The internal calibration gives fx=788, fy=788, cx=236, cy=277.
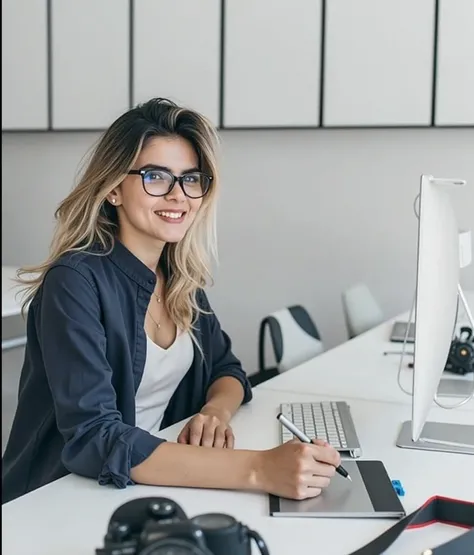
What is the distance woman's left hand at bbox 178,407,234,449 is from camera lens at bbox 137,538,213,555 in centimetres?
77

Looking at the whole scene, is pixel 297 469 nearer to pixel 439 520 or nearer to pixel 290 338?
pixel 439 520

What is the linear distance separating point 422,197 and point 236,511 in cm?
56

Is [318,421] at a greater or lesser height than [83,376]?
lesser

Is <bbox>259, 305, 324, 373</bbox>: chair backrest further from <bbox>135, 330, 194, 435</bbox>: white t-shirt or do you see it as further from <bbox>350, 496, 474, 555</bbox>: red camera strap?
<bbox>350, 496, 474, 555</bbox>: red camera strap

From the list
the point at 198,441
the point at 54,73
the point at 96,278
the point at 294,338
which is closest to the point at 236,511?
the point at 198,441

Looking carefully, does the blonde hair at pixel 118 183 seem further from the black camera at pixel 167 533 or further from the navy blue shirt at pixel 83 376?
the black camera at pixel 167 533

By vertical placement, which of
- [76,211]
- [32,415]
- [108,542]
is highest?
[76,211]

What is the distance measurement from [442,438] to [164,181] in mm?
769

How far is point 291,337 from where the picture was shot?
8.90 ft

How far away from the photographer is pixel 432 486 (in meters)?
1.32

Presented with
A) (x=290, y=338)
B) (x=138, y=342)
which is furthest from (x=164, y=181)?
(x=290, y=338)

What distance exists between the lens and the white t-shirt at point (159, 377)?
170 cm

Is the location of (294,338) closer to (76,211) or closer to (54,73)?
(76,211)

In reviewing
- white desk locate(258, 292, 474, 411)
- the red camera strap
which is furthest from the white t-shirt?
the red camera strap
